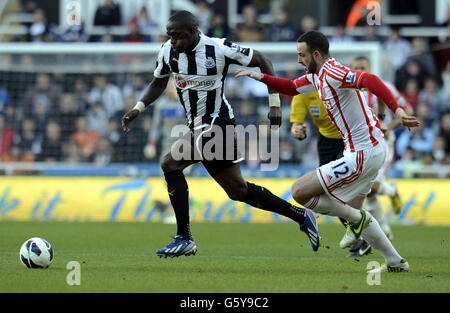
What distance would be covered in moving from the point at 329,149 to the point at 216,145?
6.09 ft

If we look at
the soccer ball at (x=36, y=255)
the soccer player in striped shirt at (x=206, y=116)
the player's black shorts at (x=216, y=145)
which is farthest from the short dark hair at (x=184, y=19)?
the soccer ball at (x=36, y=255)

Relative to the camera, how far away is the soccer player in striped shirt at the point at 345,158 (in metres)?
7.48

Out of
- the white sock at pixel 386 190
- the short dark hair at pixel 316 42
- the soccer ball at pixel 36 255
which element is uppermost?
the short dark hair at pixel 316 42

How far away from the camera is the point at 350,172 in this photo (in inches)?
294

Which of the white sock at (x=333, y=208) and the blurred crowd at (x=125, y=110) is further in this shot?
the blurred crowd at (x=125, y=110)

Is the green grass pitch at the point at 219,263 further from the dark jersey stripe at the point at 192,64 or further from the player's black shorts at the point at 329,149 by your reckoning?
the dark jersey stripe at the point at 192,64

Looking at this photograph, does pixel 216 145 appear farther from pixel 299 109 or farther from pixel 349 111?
pixel 299 109

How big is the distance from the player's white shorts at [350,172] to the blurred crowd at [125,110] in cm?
910

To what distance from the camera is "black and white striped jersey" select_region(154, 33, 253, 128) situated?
8.52m

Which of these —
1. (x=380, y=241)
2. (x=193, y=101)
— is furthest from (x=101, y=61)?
(x=380, y=241)

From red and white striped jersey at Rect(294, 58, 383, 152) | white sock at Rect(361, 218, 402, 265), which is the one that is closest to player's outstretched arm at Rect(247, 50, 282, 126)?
red and white striped jersey at Rect(294, 58, 383, 152)

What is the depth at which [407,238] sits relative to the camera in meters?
12.3

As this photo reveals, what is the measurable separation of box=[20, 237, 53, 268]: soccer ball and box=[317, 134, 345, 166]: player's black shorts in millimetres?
3514

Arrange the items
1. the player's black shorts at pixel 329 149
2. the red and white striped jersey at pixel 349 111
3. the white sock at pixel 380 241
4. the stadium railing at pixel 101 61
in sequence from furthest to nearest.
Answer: the stadium railing at pixel 101 61 → the player's black shorts at pixel 329 149 → the red and white striped jersey at pixel 349 111 → the white sock at pixel 380 241
